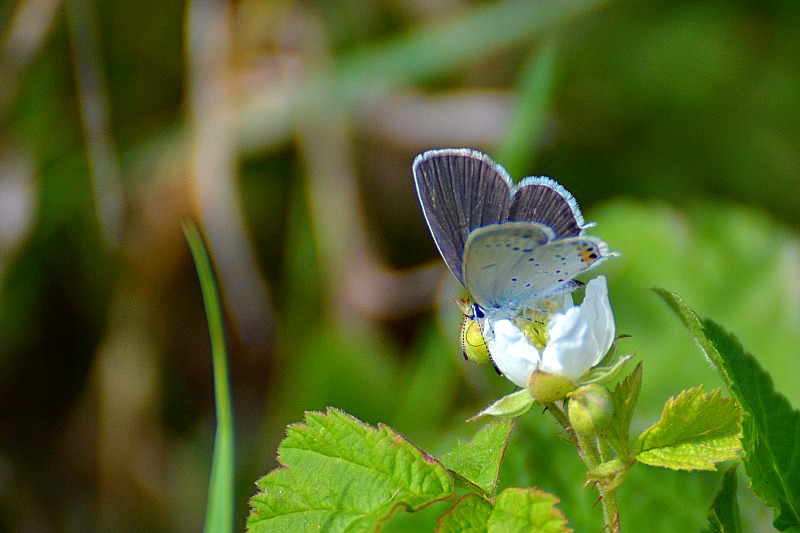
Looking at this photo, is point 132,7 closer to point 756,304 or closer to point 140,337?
point 140,337

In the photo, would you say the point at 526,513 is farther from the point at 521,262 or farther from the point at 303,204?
the point at 303,204

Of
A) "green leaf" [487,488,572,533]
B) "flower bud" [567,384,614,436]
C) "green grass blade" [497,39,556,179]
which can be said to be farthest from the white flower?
"green grass blade" [497,39,556,179]

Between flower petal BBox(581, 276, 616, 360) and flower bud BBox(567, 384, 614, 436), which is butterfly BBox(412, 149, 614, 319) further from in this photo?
flower bud BBox(567, 384, 614, 436)

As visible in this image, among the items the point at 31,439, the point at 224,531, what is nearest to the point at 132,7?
the point at 31,439

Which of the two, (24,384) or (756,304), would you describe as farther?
(24,384)

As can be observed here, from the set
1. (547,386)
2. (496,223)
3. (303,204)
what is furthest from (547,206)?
(303,204)

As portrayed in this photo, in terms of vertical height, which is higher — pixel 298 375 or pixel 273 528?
pixel 298 375

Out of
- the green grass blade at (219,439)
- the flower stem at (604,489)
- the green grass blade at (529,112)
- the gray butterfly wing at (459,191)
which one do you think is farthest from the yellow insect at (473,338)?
the green grass blade at (529,112)
